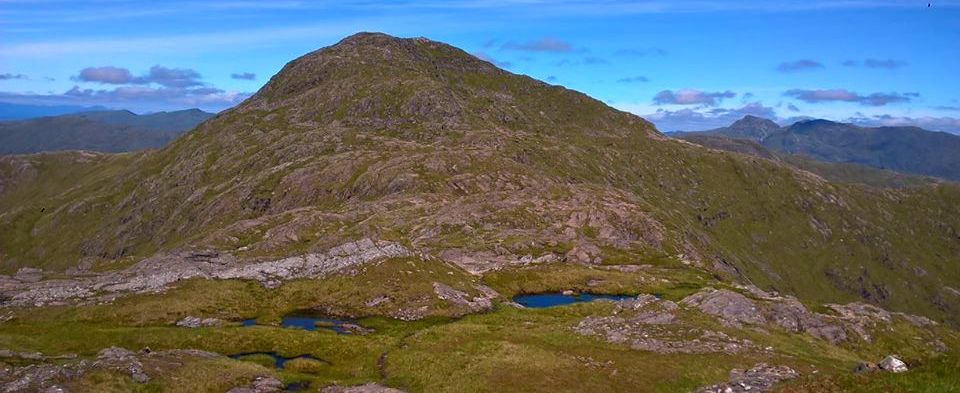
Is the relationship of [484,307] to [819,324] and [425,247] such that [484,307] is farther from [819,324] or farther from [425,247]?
[425,247]

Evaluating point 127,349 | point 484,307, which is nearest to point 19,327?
point 127,349

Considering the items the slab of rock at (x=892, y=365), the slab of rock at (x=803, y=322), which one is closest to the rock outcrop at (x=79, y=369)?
the slab of rock at (x=892, y=365)

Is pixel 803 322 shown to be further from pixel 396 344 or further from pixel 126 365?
pixel 126 365

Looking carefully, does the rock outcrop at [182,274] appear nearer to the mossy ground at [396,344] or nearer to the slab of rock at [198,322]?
the mossy ground at [396,344]

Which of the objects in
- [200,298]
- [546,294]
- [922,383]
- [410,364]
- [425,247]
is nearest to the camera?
[922,383]

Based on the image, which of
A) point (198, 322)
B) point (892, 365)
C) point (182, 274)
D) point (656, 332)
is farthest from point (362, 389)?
point (182, 274)

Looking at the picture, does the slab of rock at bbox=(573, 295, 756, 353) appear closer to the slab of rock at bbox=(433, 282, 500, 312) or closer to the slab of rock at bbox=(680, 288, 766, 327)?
the slab of rock at bbox=(680, 288, 766, 327)

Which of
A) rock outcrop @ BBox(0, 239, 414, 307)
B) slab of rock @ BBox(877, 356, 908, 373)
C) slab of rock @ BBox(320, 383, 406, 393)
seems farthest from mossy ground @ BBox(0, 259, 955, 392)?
slab of rock @ BBox(877, 356, 908, 373)
